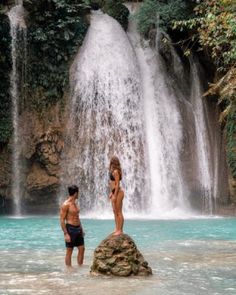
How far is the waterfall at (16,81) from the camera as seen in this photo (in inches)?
862

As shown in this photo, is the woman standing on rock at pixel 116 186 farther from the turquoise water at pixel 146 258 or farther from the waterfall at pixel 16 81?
the waterfall at pixel 16 81

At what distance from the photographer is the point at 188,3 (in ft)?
78.8

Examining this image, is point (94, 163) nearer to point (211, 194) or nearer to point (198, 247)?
point (211, 194)

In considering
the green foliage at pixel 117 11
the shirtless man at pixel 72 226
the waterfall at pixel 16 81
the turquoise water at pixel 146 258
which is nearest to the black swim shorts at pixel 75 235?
the shirtless man at pixel 72 226

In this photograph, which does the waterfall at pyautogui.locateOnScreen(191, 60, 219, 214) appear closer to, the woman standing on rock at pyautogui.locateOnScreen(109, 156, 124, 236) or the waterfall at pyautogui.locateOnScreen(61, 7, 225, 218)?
the waterfall at pyautogui.locateOnScreen(61, 7, 225, 218)

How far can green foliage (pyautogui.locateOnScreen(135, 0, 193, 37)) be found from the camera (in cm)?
2412

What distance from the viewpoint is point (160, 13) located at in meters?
24.4

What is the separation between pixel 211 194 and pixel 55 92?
24.4ft

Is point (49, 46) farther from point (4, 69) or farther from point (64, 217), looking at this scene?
point (64, 217)

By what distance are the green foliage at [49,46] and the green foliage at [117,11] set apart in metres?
1.94

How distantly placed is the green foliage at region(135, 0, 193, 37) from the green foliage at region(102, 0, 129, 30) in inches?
33.5

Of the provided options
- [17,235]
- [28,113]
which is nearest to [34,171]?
[28,113]

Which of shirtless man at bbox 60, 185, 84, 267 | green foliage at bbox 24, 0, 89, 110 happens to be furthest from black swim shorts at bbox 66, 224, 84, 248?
green foliage at bbox 24, 0, 89, 110

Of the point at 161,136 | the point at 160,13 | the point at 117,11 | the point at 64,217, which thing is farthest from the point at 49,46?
the point at 64,217
